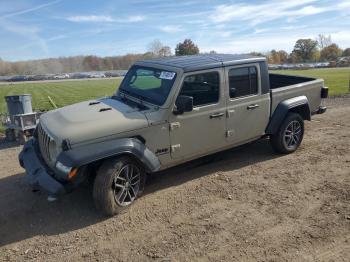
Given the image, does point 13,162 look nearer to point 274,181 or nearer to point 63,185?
point 63,185

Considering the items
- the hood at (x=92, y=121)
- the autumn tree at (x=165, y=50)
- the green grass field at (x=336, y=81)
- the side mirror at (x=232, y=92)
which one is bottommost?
the green grass field at (x=336, y=81)

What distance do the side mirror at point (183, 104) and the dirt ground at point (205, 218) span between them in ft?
4.19

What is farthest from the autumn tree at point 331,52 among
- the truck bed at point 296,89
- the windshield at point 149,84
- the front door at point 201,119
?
the windshield at point 149,84

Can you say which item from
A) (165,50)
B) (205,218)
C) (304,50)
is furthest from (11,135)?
(304,50)

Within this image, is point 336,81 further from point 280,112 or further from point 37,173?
point 37,173

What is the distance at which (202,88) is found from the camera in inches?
223

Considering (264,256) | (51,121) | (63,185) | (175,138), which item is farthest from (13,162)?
(264,256)

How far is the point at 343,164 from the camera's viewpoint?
6379 millimetres

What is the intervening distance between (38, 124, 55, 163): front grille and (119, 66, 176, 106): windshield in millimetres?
1569

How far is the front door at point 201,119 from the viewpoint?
5406 millimetres

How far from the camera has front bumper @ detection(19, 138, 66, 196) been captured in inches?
175

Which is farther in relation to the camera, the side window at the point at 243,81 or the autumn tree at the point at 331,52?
the autumn tree at the point at 331,52

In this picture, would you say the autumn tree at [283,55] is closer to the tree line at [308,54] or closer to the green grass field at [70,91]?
the tree line at [308,54]

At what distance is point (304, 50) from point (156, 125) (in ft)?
357
